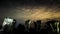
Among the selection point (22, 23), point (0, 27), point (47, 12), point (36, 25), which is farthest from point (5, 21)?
point (47, 12)

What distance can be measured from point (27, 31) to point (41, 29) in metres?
0.19

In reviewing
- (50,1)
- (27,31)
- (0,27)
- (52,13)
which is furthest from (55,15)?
(0,27)

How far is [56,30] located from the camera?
1703 mm

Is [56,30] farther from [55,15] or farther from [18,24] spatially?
[18,24]

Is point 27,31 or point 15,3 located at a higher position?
point 15,3

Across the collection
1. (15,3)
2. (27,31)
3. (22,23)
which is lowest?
(27,31)

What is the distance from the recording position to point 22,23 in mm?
1783

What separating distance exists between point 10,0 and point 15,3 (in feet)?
0.29

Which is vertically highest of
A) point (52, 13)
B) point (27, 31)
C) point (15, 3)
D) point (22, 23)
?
point (15, 3)

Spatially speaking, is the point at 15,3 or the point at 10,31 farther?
the point at 15,3

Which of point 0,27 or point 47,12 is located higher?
point 47,12

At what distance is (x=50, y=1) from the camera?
5.96 feet

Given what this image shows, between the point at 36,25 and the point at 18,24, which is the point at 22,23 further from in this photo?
the point at 36,25

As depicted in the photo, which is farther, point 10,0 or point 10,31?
point 10,0
